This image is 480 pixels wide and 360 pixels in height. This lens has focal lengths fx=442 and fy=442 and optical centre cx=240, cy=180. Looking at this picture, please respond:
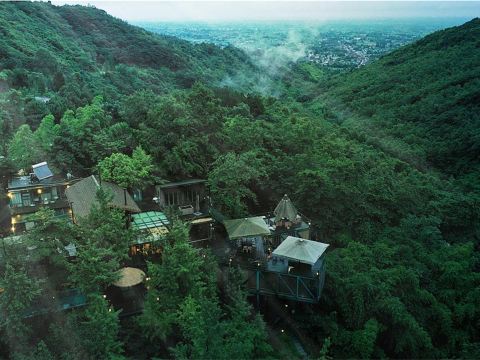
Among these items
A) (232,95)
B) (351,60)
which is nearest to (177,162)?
(232,95)

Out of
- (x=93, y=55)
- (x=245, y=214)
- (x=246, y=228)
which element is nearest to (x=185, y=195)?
(x=245, y=214)

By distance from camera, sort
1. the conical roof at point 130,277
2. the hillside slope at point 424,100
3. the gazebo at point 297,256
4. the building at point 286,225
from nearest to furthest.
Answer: the conical roof at point 130,277
the gazebo at point 297,256
the building at point 286,225
the hillside slope at point 424,100

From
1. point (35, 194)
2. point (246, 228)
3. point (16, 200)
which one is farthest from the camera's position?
point (35, 194)

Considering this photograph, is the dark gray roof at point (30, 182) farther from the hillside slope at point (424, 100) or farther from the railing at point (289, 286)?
the hillside slope at point (424, 100)

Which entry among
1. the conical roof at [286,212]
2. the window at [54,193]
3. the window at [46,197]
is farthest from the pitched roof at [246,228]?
the window at [46,197]

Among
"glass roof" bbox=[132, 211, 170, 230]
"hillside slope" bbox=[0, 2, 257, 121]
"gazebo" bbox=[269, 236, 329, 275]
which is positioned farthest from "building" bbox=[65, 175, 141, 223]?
"hillside slope" bbox=[0, 2, 257, 121]

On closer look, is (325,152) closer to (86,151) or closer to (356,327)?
(356,327)

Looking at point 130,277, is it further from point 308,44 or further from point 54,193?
point 308,44
